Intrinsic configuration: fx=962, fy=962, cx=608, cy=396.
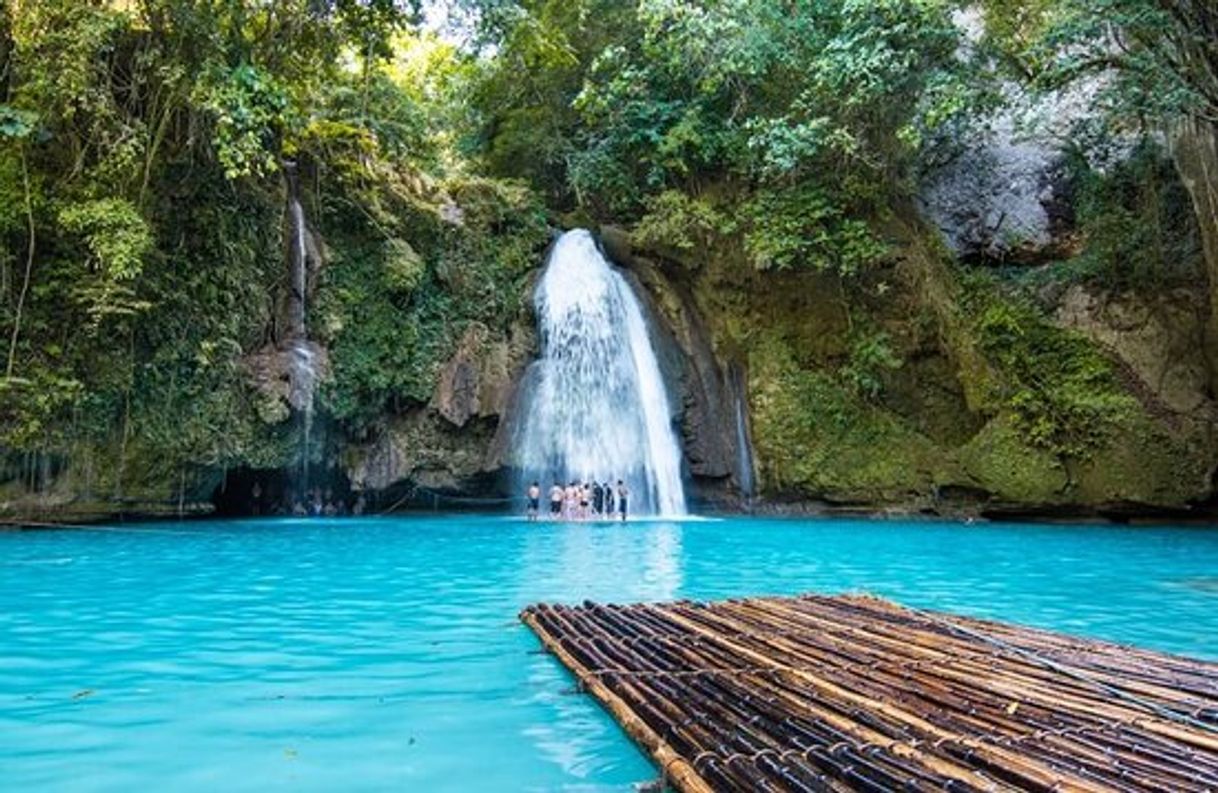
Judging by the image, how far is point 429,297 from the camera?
19.8m

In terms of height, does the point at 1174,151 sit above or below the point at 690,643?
above

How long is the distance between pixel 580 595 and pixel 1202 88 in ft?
32.7

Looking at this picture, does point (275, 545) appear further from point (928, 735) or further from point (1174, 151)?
point (1174, 151)

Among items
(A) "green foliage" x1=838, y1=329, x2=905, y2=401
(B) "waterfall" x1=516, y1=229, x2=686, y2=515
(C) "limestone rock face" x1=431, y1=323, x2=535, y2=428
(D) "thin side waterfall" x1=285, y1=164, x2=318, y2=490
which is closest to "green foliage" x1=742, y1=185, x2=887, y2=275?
(A) "green foliage" x1=838, y1=329, x2=905, y2=401

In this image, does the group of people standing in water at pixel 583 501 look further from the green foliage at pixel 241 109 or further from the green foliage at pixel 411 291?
the green foliage at pixel 241 109

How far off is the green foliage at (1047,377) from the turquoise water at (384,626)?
3446 mm

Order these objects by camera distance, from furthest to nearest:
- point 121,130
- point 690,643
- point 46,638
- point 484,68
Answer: point 484,68
point 121,130
point 46,638
point 690,643

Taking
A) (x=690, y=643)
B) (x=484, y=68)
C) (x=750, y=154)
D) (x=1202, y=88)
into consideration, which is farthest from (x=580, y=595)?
(x=484, y=68)

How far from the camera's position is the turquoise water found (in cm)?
376

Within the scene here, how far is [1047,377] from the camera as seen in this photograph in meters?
18.6

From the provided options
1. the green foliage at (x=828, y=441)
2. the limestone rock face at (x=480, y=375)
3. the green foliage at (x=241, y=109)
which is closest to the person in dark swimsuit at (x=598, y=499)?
the limestone rock face at (x=480, y=375)

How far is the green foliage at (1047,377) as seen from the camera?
1791 cm

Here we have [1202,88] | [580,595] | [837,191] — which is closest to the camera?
[580,595]

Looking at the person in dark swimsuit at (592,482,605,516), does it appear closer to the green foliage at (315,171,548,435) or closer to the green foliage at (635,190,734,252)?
the green foliage at (315,171,548,435)
